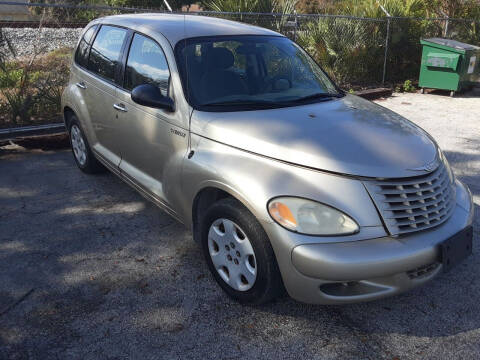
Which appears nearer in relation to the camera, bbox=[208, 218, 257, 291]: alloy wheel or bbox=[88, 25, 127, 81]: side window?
bbox=[208, 218, 257, 291]: alloy wheel

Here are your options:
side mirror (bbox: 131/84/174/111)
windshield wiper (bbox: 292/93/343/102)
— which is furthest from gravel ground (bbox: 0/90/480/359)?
windshield wiper (bbox: 292/93/343/102)

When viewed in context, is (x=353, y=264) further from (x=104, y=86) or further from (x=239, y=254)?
(x=104, y=86)

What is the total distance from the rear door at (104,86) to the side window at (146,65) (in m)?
0.21

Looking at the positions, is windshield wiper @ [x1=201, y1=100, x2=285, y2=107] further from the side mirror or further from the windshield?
the side mirror

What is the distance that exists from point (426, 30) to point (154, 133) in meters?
11.1

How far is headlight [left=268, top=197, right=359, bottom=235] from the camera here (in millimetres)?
2580

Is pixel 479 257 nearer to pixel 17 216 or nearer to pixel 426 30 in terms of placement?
pixel 17 216

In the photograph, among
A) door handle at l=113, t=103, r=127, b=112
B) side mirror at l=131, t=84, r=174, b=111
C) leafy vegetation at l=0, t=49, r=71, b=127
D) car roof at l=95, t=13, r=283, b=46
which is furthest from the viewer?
leafy vegetation at l=0, t=49, r=71, b=127

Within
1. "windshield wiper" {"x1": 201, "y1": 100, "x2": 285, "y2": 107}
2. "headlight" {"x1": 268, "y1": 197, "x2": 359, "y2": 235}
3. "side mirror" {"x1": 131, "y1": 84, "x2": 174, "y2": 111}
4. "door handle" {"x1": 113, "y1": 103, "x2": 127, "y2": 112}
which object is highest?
"side mirror" {"x1": 131, "y1": 84, "x2": 174, "y2": 111}

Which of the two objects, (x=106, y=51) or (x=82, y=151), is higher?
(x=106, y=51)

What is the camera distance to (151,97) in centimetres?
340

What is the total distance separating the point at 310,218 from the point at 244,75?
5.09ft

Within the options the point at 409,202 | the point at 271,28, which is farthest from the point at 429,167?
the point at 271,28

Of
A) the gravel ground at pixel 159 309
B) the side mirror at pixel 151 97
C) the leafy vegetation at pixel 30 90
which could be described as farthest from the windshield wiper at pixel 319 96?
the leafy vegetation at pixel 30 90
